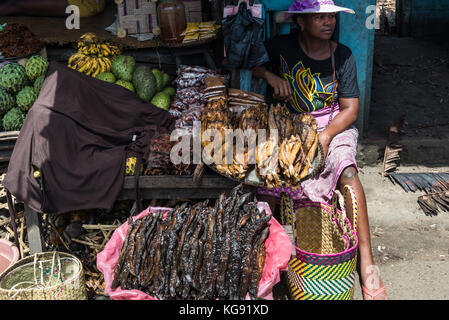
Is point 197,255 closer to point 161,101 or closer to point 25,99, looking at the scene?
point 161,101

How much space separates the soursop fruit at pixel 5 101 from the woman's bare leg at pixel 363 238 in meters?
3.12

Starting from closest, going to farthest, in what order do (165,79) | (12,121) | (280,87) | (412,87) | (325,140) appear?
(325,140), (280,87), (12,121), (165,79), (412,87)

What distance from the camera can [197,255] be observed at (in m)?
2.56

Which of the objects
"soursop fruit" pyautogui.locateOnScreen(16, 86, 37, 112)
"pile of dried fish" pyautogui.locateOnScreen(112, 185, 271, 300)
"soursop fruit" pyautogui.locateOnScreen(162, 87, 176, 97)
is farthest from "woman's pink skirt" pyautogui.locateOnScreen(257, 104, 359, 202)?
"soursop fruit" pyautogui.locateOnScreen(16, 86, 37, 112)

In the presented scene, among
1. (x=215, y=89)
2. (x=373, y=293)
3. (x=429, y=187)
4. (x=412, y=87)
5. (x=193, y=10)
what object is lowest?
(x=373, y=293)

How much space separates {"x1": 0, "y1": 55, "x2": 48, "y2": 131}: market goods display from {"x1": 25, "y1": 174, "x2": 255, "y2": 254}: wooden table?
984 millimetres

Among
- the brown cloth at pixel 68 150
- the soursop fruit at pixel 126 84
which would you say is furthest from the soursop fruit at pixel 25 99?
the soursop fruit at pixel 126 84

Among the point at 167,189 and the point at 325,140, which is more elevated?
the point at 325,140

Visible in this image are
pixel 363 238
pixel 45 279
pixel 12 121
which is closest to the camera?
pixel 45 279

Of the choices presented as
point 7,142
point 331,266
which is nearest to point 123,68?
point 7,142

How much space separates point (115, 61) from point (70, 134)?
1.46 meters

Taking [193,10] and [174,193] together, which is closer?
[174,193]

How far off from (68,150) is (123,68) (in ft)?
4.88
